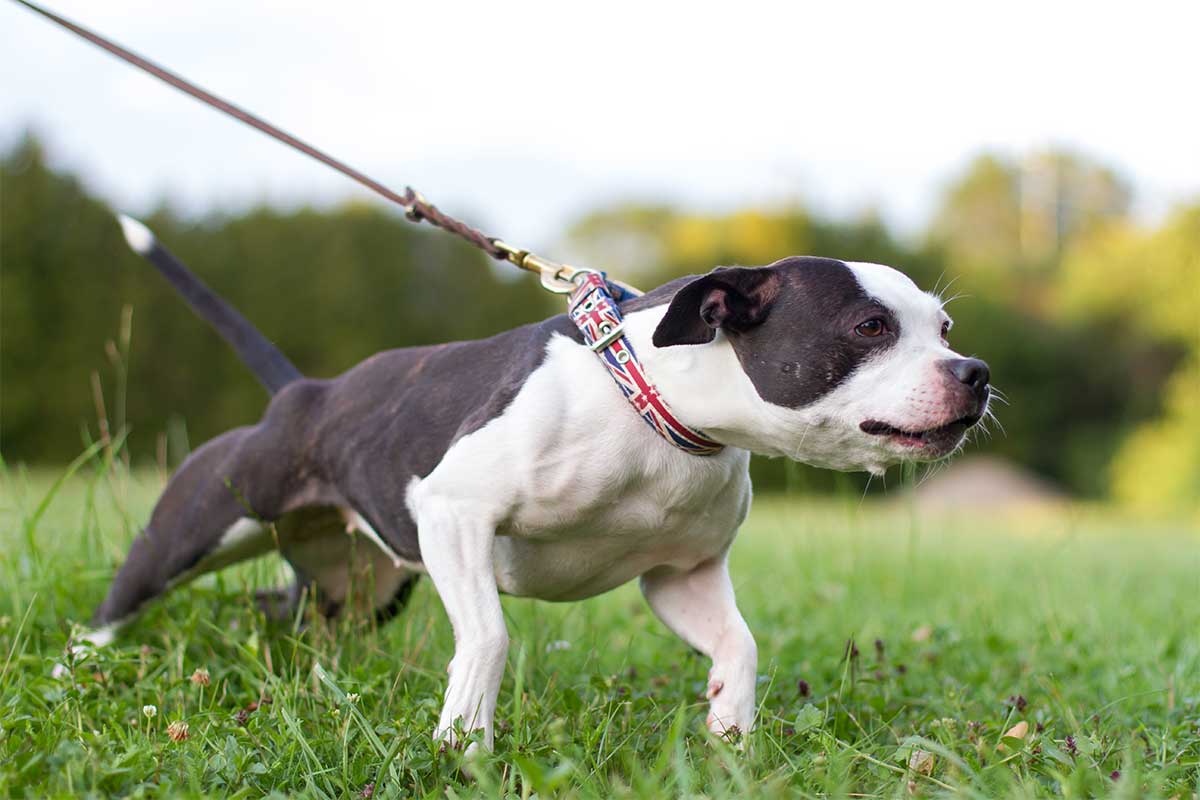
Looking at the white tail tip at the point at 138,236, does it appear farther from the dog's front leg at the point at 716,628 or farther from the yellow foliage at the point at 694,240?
the yellow foliage at the point at 694,240

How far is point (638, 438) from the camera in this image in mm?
2625

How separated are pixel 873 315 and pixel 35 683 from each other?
2276 millimetres

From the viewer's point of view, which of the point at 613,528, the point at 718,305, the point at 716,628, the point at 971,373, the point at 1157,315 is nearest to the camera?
the point at 971,373

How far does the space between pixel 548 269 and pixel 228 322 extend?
1.38 m

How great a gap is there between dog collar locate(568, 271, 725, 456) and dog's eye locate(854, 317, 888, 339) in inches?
17.3

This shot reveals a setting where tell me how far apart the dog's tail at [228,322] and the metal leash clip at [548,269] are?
3.22ft

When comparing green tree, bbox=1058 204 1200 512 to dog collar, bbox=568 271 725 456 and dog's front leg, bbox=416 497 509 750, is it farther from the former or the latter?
Result: dog's front leg, bbox=416 497 509 750

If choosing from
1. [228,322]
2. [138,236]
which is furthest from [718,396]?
[138,236]

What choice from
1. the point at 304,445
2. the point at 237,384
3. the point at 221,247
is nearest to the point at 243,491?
the point at 304,445

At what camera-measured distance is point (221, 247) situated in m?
15.4

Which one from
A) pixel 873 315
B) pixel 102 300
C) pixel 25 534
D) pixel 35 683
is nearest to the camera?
pixel 873 315

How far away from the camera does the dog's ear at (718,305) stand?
247 centimetres

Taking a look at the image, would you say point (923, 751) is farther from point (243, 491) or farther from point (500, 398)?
point (243, 491)

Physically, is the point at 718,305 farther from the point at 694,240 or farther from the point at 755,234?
the point at 694,240
